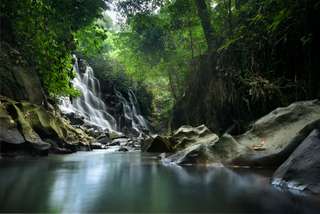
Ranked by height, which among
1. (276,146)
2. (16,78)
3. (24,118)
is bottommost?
(276,146)

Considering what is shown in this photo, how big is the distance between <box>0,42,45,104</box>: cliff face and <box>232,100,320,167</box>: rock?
21.5 feet

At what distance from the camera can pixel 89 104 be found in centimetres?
2009

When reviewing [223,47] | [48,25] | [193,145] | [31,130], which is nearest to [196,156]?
[193,145]

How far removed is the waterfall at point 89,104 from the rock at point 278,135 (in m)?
13.4

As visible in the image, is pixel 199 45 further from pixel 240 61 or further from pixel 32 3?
pixel 32 3

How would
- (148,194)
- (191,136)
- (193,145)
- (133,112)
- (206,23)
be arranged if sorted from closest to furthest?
(148,194) < (193,145) < (191,136) < (206,23) < (133,112)

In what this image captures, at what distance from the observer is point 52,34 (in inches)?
309

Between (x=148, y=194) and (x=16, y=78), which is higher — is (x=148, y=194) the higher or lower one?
the lower one

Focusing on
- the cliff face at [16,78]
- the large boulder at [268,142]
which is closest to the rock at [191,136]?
the large boulder at [268,142]

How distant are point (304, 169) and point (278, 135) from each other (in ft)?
6.30

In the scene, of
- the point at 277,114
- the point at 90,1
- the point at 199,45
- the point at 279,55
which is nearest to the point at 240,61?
the point at 279,55

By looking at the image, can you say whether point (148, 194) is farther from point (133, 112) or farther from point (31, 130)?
point (133, 112)

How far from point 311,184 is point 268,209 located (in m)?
0.69

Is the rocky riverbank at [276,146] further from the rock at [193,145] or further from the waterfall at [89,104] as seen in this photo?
the waterfall at [89,104]
